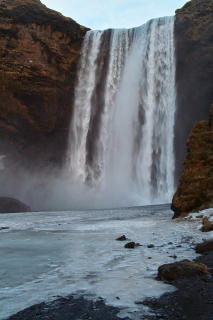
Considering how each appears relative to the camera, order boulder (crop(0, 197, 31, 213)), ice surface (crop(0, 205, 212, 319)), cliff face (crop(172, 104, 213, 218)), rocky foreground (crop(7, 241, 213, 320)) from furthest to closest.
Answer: boulder (crop(0, 197, 31, 213))
cliff face (crop(172, 104, 213, 218))
ice surface (crop(0, 205, 212, 319))
rocky foreground (crop(7, 241, 213, 320))

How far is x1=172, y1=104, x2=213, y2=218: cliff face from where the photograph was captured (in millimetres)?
10922

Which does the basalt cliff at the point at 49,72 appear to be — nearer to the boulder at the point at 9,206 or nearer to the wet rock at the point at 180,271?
the boulder at the point at 9,206

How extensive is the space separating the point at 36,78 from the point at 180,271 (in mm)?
28598

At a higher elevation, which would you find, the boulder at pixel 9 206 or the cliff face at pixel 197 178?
the cliff face at pixel 197 178

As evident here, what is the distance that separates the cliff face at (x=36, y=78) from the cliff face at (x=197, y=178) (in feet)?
67.2

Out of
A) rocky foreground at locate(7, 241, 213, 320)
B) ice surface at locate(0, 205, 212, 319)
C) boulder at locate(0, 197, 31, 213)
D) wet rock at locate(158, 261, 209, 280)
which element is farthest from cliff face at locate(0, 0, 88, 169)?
rocky foreground at locate(7, 241, 213, 320)

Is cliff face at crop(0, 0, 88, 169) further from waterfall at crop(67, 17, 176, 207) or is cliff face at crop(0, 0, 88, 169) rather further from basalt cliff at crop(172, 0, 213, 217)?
basalt cliff at crop(172, 0, 213, 217)

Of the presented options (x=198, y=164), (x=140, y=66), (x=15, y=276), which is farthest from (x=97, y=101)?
(x=15, y=276)

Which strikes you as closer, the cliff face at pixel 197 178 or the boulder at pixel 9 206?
the cliff face at pixel 197 178

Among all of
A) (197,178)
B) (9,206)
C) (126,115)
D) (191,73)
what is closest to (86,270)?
(197,178)

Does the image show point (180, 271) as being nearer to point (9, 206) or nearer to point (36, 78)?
point (9, 206)

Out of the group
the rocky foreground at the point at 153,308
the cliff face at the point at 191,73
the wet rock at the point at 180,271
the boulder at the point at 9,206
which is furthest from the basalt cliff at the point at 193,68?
the rocky foreground at the point at 153,308

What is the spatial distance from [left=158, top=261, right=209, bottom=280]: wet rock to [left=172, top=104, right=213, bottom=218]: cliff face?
7113 mm

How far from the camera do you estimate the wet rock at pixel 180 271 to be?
11.3 feet
